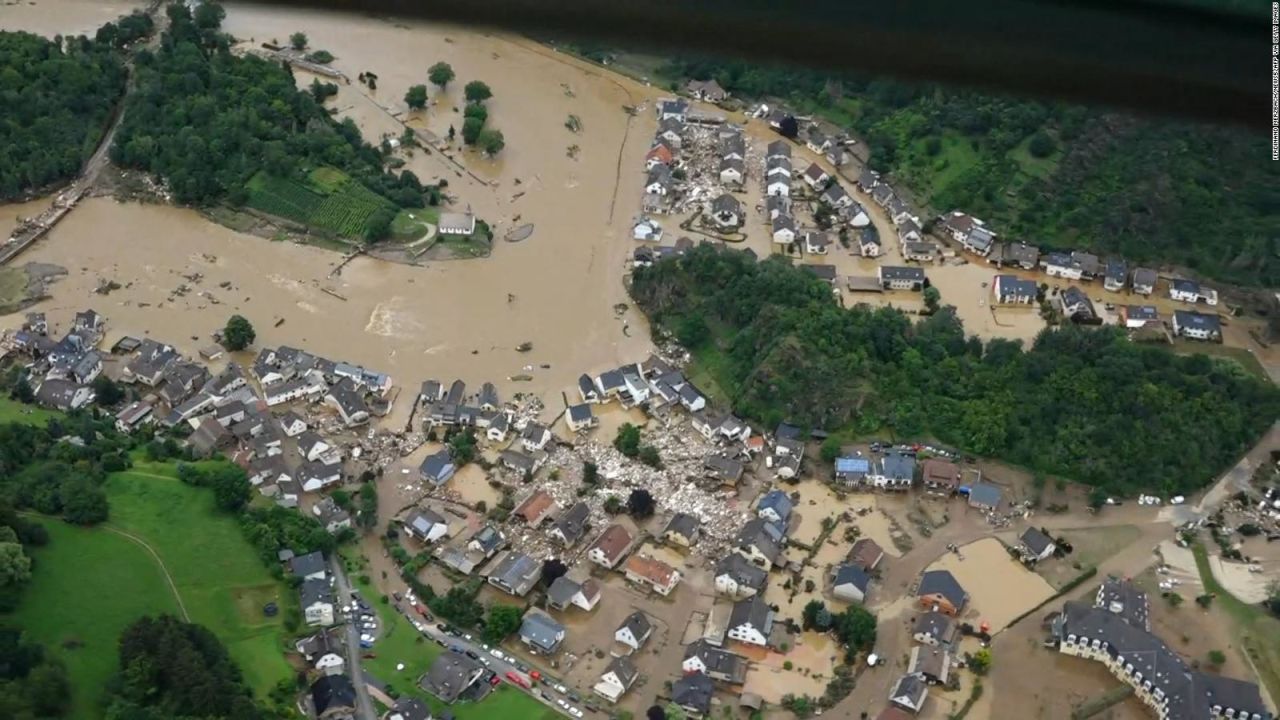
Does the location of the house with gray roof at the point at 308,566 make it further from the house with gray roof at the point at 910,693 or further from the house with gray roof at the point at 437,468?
the house with gray roof at the point at 910,693

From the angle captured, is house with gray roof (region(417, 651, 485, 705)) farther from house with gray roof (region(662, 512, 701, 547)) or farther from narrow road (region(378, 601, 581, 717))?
house with gray roof (region(662, 512, 701, 547))

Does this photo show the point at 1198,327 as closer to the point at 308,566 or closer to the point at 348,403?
the point at 348,403

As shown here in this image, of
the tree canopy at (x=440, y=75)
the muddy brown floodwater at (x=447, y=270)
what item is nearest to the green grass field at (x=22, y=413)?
the muddy brown floodwater at (x=447, y=270)

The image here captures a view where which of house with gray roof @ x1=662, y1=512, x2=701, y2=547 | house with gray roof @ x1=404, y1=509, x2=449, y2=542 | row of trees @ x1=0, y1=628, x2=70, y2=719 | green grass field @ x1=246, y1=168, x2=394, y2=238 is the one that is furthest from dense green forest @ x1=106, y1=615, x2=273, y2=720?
green grass field @ x1=246, y1=168, x2=394, y2=238

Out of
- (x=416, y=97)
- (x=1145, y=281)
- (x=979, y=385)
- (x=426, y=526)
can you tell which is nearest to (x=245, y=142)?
(x=416, y=97)

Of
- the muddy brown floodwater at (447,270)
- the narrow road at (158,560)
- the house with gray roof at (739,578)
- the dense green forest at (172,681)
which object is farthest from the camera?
the muddy brown floodwater at (447,270)

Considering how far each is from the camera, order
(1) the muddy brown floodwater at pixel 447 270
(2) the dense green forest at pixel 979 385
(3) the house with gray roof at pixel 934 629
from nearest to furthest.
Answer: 1. (3) the house with gray roof at pixel 934 629
2. (2) the dense green forest at pixel 979 385
3. (1) the muddy brown floodwater at pixel 447 270
